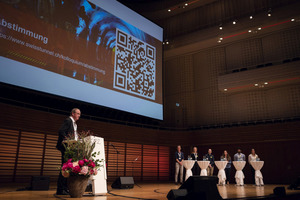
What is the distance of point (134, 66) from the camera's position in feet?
29.6

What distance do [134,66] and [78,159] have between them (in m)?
5.54

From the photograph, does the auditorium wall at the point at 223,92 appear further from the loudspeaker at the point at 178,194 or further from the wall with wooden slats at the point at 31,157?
the loudspeaker at the point at 178,194

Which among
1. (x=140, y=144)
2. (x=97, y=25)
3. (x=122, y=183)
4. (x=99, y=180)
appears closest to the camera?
(x=99, y=180)

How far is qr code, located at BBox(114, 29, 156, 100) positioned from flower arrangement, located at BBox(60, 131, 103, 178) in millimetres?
4414

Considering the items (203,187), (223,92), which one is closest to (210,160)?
(223,92)

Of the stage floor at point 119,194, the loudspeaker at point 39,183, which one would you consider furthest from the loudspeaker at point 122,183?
the loudspeaker at point 39,183

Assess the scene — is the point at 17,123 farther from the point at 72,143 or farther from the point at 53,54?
the point at 72,143

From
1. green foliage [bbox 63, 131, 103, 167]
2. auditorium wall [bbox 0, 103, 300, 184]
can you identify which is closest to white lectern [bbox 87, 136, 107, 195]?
green foliage [bbox 63, 131, 103, 167]

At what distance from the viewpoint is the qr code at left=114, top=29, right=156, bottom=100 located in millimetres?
8577

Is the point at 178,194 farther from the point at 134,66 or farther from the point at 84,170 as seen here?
the point at 134,66

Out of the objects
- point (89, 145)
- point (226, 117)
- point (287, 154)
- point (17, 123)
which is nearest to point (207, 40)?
point (226, 117)

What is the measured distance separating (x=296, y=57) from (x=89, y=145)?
10826 millimetres

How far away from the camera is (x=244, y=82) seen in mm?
11914

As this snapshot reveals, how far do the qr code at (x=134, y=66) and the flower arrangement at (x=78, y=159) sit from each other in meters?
4.41
